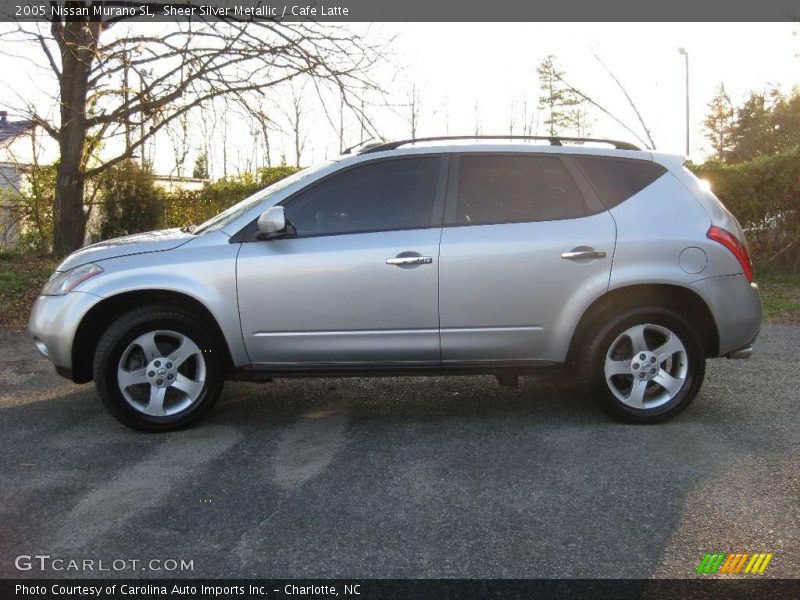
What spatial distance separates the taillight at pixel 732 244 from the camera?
4701 millimetres

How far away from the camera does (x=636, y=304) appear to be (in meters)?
4.74

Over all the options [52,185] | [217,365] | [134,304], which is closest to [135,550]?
[217,365]

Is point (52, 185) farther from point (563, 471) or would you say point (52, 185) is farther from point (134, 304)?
point (563, 471)

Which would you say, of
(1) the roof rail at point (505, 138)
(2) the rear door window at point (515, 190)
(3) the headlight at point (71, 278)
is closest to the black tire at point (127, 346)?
(3) the headlight at point (71, 278)

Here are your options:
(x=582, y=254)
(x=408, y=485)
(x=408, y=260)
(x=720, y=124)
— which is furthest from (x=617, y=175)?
(x=720, y=124)

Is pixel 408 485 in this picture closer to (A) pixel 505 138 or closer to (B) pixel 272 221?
(B) pixel 272 221

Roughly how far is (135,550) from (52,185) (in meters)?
12.2

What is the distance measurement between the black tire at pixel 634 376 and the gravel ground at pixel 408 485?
0.11m

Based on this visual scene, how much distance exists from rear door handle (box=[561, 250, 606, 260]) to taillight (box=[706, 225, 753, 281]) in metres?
0.74

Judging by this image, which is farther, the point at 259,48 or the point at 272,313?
the point at 259,48

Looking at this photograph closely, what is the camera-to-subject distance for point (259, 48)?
1084 cm

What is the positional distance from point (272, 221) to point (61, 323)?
1.53 m

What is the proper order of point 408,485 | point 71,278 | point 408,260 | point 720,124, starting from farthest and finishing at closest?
point 720,124
point 71,278
point 408,260
point 408,485

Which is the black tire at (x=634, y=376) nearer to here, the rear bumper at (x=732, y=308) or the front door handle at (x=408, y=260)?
the rear bumper at (x=732, y=308)
